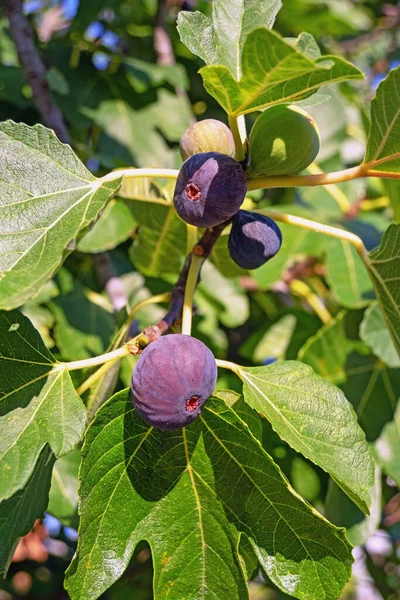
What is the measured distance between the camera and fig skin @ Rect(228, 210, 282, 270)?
1097mm

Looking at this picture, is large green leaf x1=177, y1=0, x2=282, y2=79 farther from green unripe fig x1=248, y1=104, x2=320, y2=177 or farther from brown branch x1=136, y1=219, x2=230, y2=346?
brown branch x1=136, y1=219, x2=230, y2=346

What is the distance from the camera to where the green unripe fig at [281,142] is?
3.35 ft

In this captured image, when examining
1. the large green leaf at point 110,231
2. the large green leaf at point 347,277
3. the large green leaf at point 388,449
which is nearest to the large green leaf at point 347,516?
the large green leaf at point 388,449

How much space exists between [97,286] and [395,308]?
1.26 metres

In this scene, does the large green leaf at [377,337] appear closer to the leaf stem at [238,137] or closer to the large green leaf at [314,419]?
the large green leaf at [314,419]

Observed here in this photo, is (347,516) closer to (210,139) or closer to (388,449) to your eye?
(388,449)

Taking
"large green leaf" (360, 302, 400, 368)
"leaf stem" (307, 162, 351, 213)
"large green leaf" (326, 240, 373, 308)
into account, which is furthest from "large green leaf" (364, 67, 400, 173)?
"leaf stem" (307, 162, 351, 213)

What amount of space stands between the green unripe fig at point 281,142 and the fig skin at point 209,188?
0.21 ft

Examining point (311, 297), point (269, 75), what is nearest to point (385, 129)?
point (269, 75)

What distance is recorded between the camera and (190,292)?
116 cm

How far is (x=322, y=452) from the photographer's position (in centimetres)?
106

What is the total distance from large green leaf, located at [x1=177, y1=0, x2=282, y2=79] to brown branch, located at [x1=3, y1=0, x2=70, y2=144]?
2.51 ft

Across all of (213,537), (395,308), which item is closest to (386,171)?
(395,308)

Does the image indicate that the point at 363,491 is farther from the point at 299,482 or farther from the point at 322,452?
the point at 299,482
